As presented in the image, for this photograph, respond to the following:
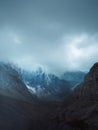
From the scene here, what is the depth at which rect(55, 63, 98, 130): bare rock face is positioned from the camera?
467 ft

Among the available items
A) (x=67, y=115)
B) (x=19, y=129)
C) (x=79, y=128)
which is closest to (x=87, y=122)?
(x=79, y=128)

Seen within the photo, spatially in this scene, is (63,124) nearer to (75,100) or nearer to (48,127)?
(48,127)

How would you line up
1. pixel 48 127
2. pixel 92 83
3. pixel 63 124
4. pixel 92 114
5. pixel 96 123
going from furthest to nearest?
1. pixel 92 83
2. pixel 48 127
3. pixel 63 124
4. pixel 92 114
5. pixel 96 123

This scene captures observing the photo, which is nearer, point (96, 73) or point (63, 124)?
point (63, 124)

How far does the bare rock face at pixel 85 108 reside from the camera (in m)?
142

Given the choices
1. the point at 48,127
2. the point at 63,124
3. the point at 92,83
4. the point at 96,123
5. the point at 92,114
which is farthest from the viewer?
the point at 92,83

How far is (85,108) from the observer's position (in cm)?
15925

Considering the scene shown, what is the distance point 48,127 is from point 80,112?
23643mm

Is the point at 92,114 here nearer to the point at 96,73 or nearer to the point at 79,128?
the point at 79,128

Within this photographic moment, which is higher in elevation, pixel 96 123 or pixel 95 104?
pixel 95 104

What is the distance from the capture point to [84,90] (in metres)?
187

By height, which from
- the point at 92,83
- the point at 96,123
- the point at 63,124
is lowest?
the point at 96,123

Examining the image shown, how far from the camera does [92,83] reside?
7362 inches

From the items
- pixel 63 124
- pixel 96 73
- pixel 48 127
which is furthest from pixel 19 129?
pixel 96 73
